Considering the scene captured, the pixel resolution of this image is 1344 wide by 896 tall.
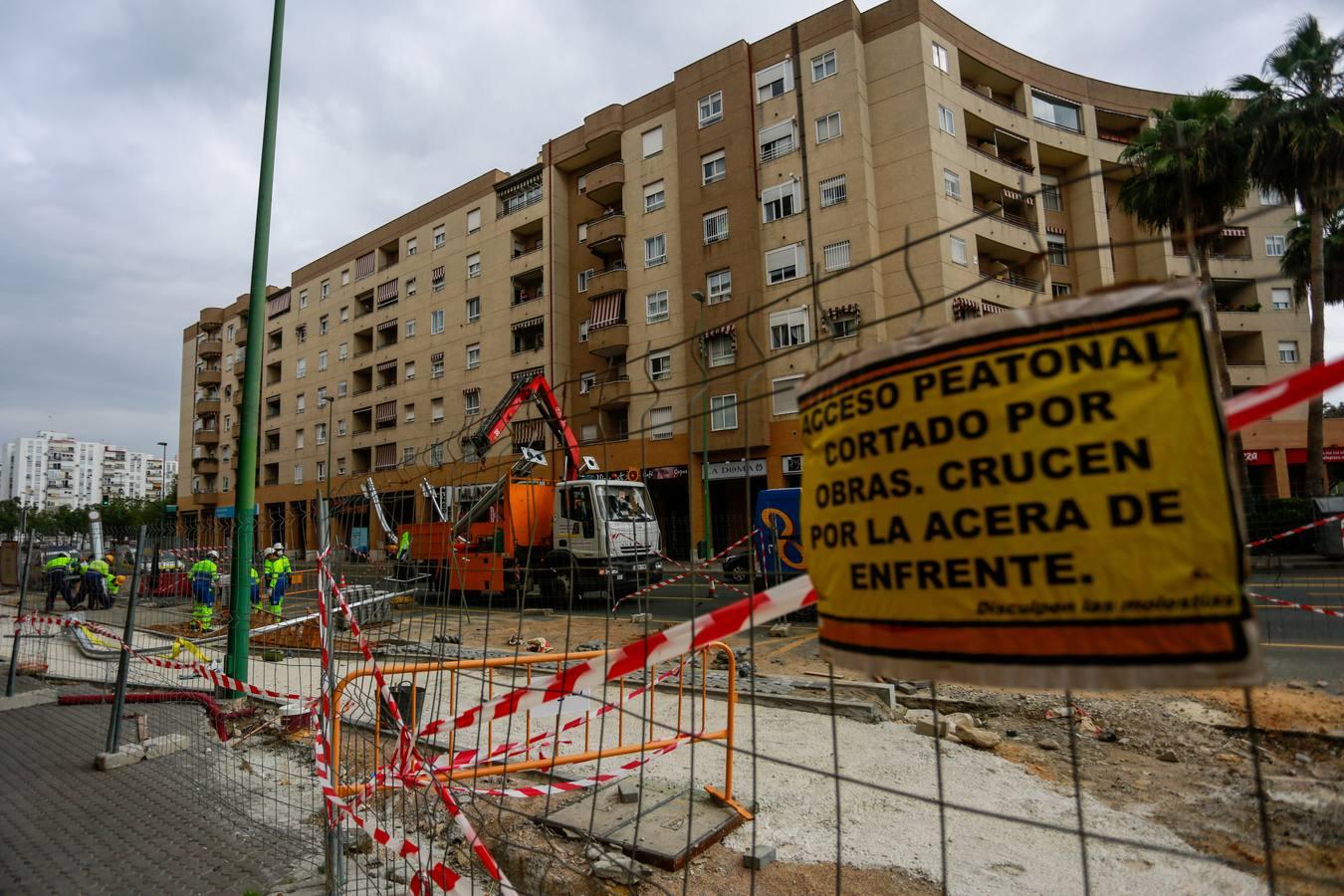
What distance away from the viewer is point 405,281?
1622 inches

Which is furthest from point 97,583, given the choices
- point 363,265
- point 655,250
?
point 363,265

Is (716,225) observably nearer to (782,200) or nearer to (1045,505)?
(782,200)

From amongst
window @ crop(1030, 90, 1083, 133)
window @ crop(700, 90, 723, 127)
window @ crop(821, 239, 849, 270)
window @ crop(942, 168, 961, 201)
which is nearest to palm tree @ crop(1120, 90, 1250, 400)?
window @ crop(942, 168, 961, 201)

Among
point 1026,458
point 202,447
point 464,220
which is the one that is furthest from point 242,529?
point 202,447

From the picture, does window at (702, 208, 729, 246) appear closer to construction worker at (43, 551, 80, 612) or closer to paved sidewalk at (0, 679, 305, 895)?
construction worker at (43, 551, 80, 612)

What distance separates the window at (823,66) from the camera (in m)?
25.7

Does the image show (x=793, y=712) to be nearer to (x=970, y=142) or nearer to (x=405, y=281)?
(x=970, y=142)

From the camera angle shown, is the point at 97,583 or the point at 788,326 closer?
the point at 97,583

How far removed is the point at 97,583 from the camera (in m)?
18.3

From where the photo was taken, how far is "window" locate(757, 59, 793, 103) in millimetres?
26672

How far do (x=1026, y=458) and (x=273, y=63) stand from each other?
9708mm

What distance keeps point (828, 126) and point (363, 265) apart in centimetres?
3045

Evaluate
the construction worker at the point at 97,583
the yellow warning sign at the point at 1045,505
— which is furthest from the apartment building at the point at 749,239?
the yellow warning sign at the point at 1045,505

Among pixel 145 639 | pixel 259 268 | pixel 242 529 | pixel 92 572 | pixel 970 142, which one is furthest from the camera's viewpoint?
pixel 970 142
